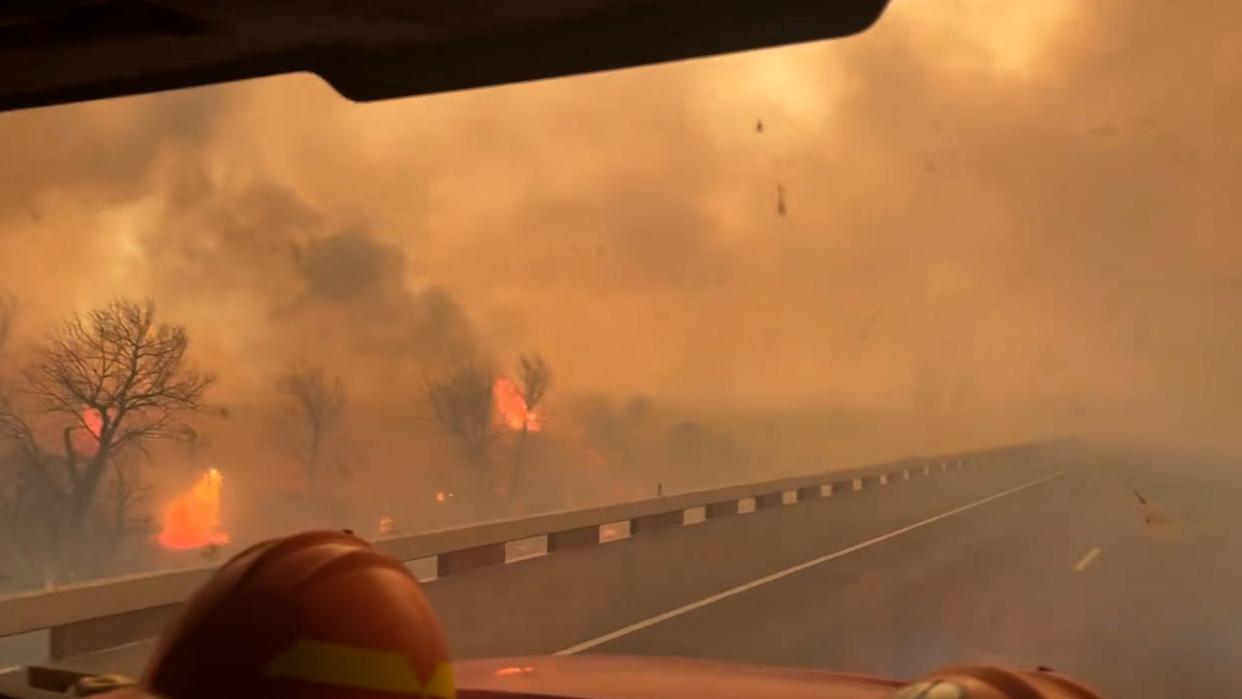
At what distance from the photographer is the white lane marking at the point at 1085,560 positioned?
1594cm

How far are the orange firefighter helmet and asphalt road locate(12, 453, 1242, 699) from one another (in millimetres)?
5694

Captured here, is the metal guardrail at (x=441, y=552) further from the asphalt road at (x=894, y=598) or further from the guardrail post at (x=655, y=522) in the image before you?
the asphalt road at (x=894, y=598)

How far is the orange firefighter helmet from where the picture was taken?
1949mm

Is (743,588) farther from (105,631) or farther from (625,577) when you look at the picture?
(105,631)

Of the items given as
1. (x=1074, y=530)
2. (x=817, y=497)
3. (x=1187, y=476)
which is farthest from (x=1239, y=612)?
(x=1187, y=476)

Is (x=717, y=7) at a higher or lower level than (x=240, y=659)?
higher

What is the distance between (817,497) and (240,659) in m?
26.0

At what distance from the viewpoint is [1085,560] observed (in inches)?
665

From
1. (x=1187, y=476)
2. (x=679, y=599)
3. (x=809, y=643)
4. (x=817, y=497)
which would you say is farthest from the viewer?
(x=1187, y=476)

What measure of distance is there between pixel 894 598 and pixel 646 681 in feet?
34.7

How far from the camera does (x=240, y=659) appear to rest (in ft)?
6.44

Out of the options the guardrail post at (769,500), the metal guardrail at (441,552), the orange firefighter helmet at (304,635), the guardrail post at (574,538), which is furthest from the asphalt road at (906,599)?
the orange firefighter helmet at (304,635)

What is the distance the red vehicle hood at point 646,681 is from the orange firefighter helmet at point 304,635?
42.5 inches

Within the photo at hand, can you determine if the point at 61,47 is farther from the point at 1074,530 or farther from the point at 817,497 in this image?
the point at 817,497
